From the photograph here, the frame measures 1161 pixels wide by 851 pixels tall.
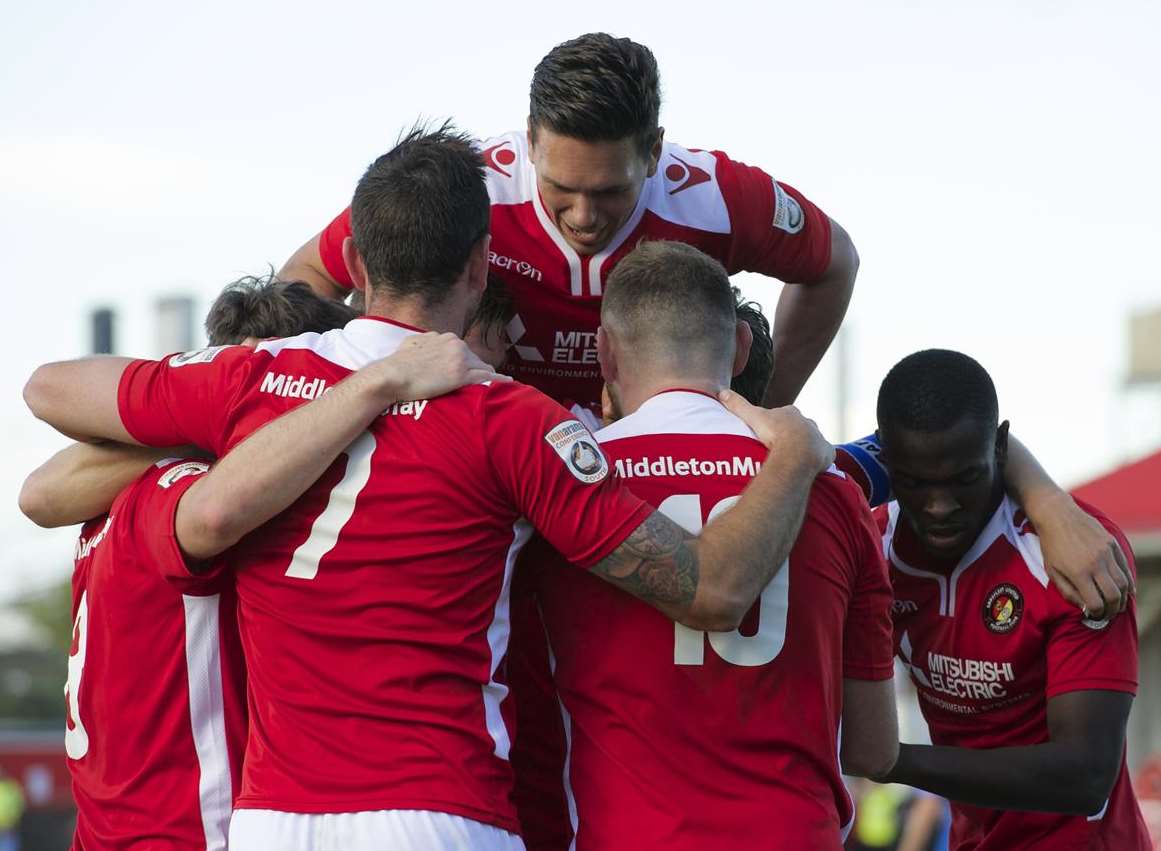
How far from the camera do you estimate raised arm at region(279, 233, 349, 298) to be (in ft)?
17.7

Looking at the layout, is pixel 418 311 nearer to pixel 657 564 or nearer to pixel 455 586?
pixel 455 586

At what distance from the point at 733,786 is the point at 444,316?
4.33 ft

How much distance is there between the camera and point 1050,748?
469cm

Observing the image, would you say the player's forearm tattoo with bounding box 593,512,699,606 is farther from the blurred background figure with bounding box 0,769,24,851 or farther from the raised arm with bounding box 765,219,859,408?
the blurred background figure with bounding box 0,769,24,851

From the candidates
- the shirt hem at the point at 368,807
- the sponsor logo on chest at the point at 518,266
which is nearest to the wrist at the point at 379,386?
the shirt hem at the point at 368,807

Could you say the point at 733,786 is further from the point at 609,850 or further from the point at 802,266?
the point at 802,266

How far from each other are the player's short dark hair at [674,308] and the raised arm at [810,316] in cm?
159

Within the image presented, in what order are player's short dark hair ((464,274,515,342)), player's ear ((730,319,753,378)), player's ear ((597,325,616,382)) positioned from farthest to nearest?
player's short dark hair ((464,274,515,342))
player's ear ((730,319,753,378))
player's ear ((597,325,616,382))

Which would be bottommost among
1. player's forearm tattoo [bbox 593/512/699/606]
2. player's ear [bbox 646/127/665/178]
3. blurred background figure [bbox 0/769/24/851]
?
blurred background figure [bbox 0/769/24/851]

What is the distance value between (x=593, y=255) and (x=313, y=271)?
0.98m

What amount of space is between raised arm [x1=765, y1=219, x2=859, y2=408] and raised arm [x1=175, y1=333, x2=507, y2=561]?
2.27 metres

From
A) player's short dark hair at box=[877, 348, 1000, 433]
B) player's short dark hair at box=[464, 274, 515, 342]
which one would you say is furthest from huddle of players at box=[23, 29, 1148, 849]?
player's short dark hair at box=[877, 348, 1000, 433]

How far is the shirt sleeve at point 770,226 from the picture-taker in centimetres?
532

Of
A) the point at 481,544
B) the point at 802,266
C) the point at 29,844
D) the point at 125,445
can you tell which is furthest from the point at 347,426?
the point at 29,844
